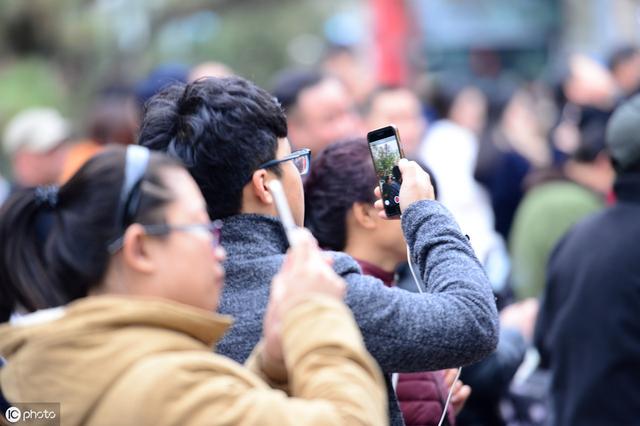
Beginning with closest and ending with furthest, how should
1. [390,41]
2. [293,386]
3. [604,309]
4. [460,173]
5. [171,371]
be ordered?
[171,371] < [293,386] < [604,309] < [460,173] < [390,41]

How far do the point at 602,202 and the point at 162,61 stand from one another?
16.3m

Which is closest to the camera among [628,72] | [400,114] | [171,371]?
[171,371]

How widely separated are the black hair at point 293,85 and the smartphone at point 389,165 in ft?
9.18

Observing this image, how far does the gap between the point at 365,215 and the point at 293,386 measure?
57.4 inches

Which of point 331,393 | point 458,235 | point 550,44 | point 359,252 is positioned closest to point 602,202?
point 359,252

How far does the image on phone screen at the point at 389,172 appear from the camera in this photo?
9.24 ft

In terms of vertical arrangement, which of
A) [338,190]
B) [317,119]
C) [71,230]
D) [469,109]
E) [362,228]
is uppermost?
[71,230]

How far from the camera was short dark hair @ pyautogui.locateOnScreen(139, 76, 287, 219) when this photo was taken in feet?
8.49

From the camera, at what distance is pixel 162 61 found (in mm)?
21766

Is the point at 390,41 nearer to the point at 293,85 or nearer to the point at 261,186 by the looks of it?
the point at 293,85

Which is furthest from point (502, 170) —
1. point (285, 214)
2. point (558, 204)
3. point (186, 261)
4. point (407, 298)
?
point (186, 261)

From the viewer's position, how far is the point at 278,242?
2646mm

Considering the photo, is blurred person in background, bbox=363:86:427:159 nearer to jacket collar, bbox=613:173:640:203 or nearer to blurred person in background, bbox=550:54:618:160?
blurred person in background, bbox=550:54:618:160

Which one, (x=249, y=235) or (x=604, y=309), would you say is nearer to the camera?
(x=249, y=235)
